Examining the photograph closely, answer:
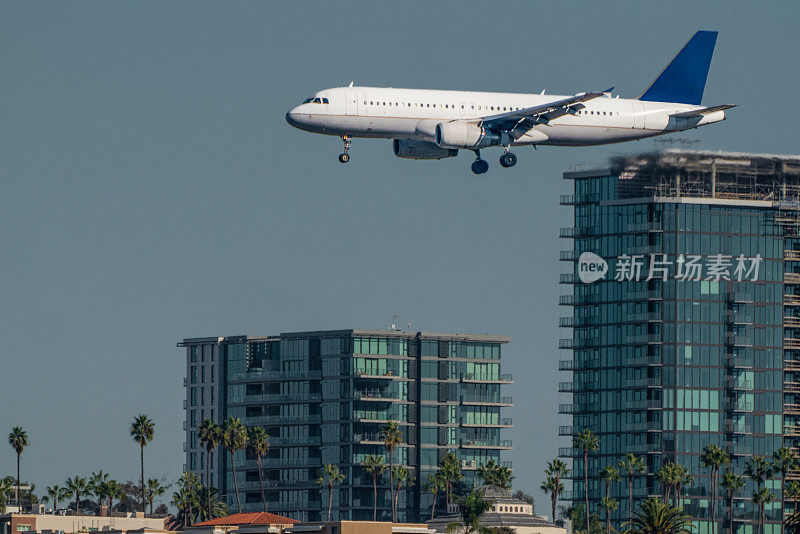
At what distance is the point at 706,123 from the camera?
428ft

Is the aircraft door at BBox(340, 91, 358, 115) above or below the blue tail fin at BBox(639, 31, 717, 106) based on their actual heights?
below

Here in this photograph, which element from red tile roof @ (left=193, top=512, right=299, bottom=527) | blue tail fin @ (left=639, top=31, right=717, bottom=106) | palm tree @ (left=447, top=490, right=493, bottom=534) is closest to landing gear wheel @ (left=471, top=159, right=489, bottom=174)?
blue tail fin @ (left=639, top=31, right=717, bottom=106)

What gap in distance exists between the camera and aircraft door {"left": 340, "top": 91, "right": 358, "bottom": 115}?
12000 cm

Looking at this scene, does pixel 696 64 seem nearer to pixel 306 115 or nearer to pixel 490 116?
pixel 490 116

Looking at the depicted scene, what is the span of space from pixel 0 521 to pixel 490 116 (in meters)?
79.9

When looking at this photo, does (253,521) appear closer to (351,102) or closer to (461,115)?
(461,115)

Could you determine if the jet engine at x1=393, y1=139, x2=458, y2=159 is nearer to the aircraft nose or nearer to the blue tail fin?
the aircraft nose

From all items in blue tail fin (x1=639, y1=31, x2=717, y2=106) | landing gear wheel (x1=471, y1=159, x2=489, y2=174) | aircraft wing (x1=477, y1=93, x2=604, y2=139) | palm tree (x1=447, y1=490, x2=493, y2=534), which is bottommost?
palm tree (x1=447, y1=490, x2=493, y2=534)

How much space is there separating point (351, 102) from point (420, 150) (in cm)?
590

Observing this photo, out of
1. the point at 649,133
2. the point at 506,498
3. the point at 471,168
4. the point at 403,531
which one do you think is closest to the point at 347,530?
the point at 403,531

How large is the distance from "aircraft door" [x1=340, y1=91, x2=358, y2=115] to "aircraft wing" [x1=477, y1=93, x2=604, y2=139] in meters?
8.19

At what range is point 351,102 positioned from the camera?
395 ft

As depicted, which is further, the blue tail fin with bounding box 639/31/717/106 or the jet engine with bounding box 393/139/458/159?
the blue tail fin with bounding box 639/31/717/106

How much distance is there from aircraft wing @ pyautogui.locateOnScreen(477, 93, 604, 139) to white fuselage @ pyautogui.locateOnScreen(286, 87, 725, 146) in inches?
33.4
